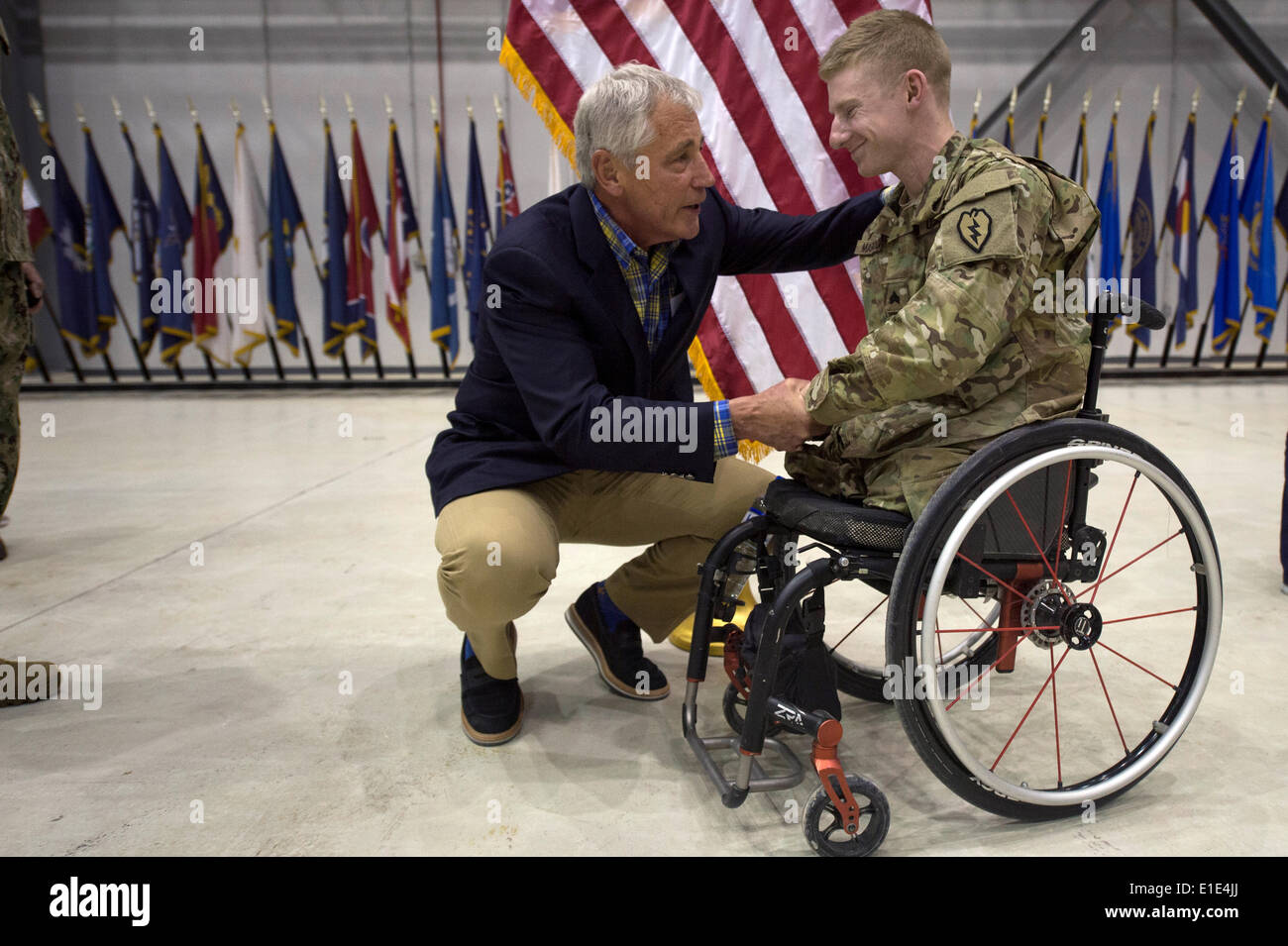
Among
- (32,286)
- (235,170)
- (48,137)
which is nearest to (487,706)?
(32,286)

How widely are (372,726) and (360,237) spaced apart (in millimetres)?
5455

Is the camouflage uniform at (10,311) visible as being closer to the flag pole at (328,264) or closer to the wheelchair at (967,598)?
the wheelchair at (967,598)

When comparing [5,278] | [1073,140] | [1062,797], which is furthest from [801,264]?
[1073,140]

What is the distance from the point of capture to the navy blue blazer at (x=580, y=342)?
66.0 inches

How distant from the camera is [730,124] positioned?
263cm

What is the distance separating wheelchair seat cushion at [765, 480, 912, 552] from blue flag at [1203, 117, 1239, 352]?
6435 millimetres

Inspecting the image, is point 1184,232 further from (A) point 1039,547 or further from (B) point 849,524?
(B) point 849,524

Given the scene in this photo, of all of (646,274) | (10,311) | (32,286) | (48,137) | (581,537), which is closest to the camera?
(646,274)

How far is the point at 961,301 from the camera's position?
4.67ft

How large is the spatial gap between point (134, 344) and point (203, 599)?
519cm

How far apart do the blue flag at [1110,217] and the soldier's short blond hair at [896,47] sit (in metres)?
5.60

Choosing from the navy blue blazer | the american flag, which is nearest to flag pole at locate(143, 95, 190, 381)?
the american flag

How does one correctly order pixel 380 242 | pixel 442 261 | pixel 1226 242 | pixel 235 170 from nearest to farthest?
pixel 1226 242, pixel 442 261, pixel 235 170, pixel 380 242

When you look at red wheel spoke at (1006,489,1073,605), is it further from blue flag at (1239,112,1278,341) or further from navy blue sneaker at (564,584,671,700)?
blue flag at (1239,112,1278,341)
